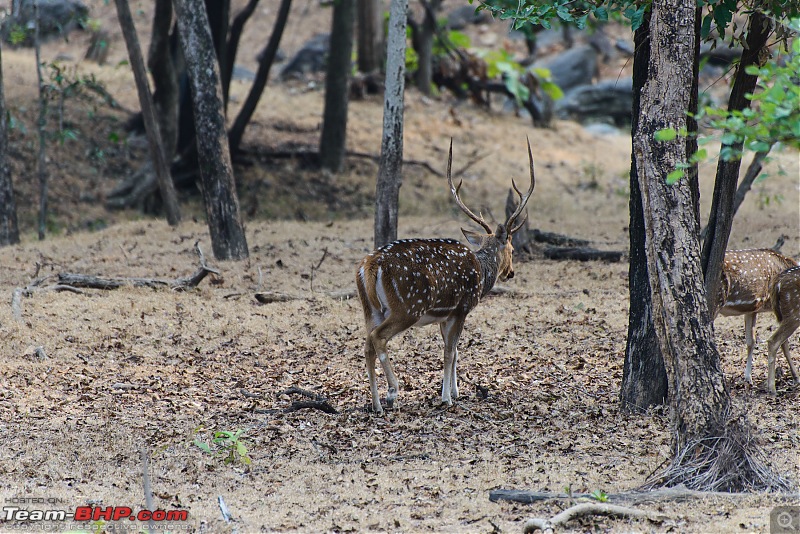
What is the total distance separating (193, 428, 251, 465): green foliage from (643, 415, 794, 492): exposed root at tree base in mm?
2837

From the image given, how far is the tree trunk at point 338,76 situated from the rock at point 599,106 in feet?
28.5

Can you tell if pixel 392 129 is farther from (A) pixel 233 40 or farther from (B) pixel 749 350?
(A) pixel 233 40

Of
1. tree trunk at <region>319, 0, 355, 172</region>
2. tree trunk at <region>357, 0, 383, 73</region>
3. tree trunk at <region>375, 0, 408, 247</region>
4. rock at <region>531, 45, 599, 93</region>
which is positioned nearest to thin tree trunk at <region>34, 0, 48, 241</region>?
tree trunk at <region>319, 0, 355, 172</region>

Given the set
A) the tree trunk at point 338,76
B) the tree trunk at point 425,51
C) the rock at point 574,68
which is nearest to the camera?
the tree trunk at point 338,76

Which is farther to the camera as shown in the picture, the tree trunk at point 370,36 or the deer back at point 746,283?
the tree trunk at point 370,36

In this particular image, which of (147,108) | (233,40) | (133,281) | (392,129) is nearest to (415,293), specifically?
(392,129)

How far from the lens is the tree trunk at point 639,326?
710cm

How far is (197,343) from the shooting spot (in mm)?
9461

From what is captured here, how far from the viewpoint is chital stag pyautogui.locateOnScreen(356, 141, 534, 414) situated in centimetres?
748

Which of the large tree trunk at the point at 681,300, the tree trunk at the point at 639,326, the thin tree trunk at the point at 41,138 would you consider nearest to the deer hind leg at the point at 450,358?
the tree trunk at the point at 639,326

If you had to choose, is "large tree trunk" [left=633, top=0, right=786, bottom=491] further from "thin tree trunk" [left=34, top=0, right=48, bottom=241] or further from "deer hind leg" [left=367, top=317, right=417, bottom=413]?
"thin tree trunk" [left=34, top=0, right=48, bottom=241]

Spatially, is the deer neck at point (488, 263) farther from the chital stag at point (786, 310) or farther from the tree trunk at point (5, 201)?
the tree trunk at point (5, 201)

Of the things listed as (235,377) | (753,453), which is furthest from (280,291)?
(753,453)

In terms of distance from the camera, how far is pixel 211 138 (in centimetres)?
1234
